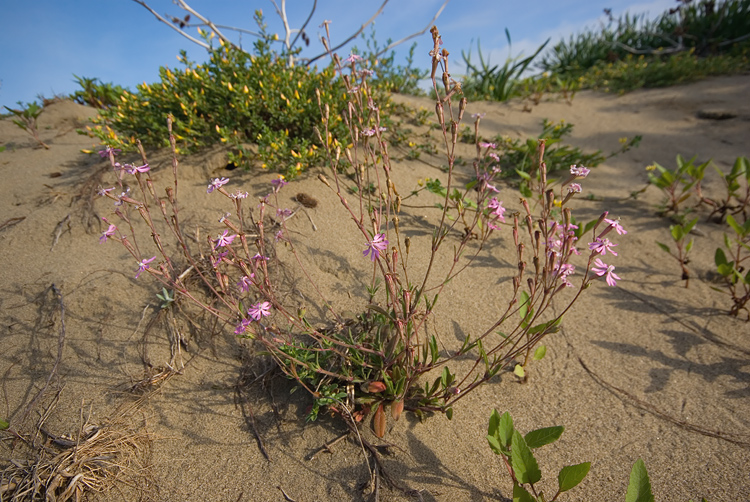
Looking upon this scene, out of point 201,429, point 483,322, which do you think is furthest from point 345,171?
point 201,429

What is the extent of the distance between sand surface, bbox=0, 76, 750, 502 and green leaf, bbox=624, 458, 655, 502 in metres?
Answer: 0.33

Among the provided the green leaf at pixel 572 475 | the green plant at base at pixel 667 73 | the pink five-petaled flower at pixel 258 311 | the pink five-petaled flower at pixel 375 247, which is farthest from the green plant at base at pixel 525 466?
the green plant at base at pixel 667 73

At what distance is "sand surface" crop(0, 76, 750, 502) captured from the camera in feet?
5.16

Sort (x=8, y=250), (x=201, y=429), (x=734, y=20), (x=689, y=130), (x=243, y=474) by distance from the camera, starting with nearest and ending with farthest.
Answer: (x=243, y=474) → (x=201, y=429) → (x=8, y=250) → (x=689, y=130) → (x=734, y=20)

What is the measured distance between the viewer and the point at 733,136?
15.4 feet

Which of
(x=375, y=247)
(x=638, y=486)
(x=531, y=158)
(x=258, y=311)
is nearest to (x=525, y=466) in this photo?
(x=638, y=486)

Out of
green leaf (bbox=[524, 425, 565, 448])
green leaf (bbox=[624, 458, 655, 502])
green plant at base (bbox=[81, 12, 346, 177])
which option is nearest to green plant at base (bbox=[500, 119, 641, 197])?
green plant at base (bbox=[81, 12, 346, 177])

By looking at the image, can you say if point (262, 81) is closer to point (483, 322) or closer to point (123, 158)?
point (123, 158)

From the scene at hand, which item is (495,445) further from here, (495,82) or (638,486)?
(495,82)

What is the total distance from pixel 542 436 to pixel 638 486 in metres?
0.31

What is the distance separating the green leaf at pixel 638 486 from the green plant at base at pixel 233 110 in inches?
109

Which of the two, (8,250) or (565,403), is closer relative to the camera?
(565,403)

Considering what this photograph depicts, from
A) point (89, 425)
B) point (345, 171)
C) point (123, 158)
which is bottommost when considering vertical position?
point (89, 425)

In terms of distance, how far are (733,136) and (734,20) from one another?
18.3 feet
